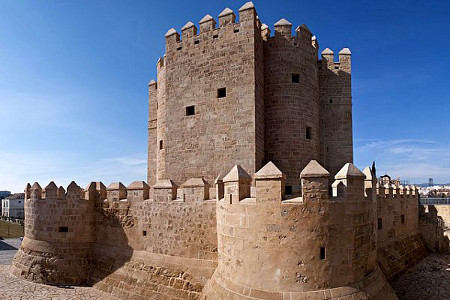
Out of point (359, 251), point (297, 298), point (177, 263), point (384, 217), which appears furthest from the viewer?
point (384, 217)

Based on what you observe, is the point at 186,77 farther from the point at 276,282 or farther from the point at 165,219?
the point at 276,282

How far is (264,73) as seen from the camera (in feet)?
46.0

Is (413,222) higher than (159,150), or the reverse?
(159,150)

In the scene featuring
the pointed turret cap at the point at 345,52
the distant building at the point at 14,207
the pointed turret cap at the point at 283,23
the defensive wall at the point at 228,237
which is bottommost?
the distant building at the point at 14,207

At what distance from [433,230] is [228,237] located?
589 inches

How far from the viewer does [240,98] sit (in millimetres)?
12688

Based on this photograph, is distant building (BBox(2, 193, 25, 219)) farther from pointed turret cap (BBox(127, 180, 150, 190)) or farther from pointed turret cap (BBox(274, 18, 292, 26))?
pointed turret cap (BBox(274, 18, 292, 26))

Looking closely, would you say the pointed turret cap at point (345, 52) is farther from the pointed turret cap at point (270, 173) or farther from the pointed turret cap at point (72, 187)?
the pointed turret cap at point (72, 187)

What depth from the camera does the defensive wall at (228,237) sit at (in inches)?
288

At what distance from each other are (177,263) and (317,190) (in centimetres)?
593

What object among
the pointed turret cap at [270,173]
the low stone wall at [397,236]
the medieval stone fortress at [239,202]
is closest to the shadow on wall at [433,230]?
the medieval stone fortress at [239,202]

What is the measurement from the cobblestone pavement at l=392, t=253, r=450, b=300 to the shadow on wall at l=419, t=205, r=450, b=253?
2014 mm

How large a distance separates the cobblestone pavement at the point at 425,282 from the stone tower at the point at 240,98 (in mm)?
5636

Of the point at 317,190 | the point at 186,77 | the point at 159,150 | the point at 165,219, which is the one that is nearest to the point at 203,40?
the point at 186,77
